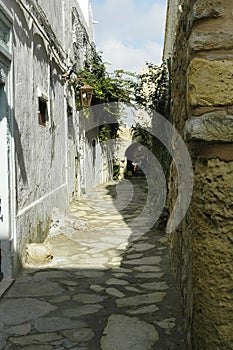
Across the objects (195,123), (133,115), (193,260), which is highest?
(133,115)

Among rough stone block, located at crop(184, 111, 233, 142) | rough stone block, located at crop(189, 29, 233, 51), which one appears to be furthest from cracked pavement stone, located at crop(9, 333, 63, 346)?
rough stone block, located at crop(189, 29, 233, 51)

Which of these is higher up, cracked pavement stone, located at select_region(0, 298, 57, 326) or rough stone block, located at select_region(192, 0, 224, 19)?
rough stone block, located at select_region(192, 0, 224, 19)

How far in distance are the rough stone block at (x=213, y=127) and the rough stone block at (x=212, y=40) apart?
0.31 metres

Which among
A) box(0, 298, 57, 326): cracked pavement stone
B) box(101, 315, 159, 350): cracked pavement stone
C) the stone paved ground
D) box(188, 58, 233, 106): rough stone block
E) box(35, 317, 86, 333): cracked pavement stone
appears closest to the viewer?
box(188, 58, 233, 106): rough stone block

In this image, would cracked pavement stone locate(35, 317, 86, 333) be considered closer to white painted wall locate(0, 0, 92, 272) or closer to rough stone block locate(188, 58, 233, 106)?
white painted wall locate(0, 0, 92, 272)

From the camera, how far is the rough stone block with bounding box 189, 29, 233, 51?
1890 millimetres

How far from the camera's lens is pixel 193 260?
2.06 meters

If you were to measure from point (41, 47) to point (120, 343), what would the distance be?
438 centimetres

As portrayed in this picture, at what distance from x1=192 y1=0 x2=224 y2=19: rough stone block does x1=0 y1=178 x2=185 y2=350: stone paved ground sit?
1.96 metres

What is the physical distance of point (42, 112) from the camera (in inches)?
237

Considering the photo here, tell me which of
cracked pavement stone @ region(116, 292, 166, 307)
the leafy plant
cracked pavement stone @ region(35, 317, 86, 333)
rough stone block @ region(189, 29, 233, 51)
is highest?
the leafy plant

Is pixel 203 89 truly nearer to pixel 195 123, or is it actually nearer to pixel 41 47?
pixel 195 123

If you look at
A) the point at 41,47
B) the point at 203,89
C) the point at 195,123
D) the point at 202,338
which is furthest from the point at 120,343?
the point at 41,47

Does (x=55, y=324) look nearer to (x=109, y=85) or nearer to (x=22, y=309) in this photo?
(x=22, y=309)
